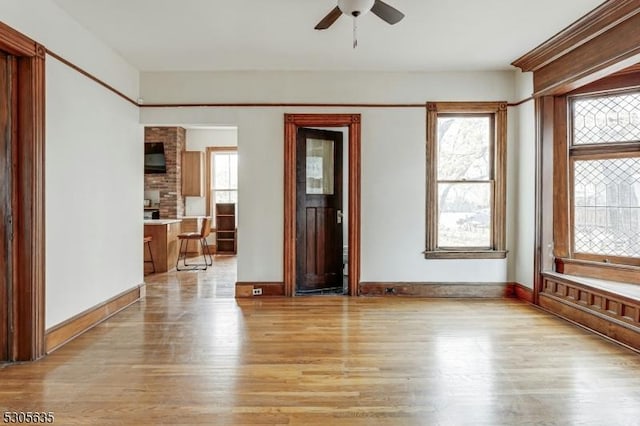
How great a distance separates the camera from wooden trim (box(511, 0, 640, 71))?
3.14 metres

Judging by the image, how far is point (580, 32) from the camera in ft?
11.9

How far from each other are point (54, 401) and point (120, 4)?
3.03m

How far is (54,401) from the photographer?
7.73 ft

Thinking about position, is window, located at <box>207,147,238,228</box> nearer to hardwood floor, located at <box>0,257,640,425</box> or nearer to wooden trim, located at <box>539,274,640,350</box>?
hardwood floor, located at <box>0,257,640,425</box>

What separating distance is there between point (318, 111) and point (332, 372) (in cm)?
328

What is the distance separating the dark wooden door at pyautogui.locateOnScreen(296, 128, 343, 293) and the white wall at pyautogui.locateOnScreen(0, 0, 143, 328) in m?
2.07

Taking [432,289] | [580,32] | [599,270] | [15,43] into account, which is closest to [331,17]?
[15,43]

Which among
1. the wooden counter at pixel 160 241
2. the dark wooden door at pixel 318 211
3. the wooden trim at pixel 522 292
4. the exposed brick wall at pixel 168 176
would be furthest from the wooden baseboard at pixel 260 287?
the exposed brick wall at pixel 168 176

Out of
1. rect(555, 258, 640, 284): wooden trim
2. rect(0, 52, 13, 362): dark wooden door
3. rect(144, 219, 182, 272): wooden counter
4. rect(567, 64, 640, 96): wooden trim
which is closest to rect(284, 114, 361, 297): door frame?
rect(555, 258, 640, 284): wooden trim

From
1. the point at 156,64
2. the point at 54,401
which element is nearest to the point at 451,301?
the point at 54,401

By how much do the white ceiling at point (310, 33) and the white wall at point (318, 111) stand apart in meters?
0.18

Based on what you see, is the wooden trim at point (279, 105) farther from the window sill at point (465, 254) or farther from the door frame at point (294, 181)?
the window sill at point (465, 254)

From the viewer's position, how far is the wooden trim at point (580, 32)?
3141 mm

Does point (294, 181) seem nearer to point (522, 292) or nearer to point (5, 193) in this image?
point (5, 193)
